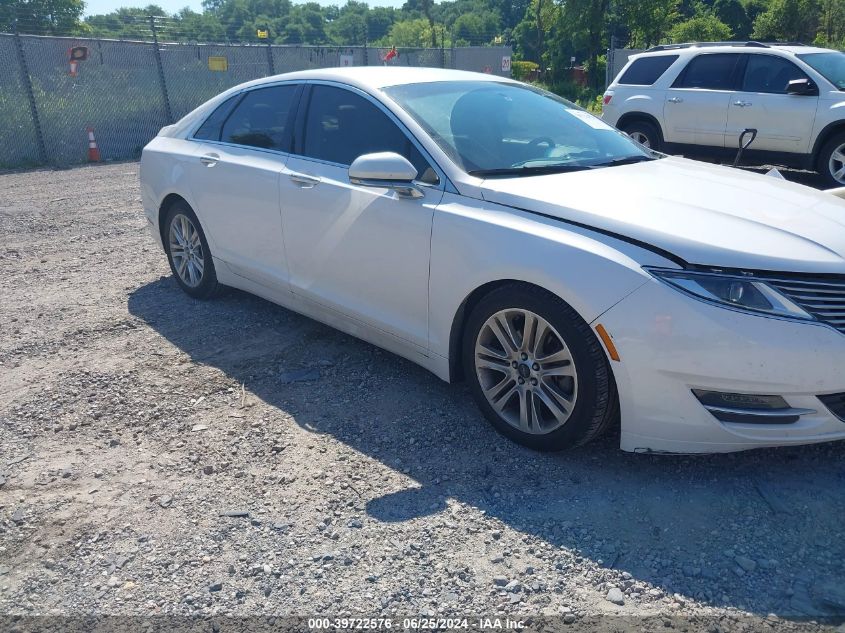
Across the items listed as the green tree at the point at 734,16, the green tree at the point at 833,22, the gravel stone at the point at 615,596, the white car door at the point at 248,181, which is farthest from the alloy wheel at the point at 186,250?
the green tree at the point at 734,16

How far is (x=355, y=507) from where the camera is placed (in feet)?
10.00

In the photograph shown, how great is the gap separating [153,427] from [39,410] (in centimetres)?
71

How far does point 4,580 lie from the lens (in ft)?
8.88

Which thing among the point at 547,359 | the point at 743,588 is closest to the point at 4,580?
the point at 547,359

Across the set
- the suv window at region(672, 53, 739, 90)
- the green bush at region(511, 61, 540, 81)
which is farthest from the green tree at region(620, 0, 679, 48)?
the suv window at region(672, 53, 739, 90)

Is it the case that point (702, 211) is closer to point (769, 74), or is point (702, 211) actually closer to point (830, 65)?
point (769, 74)

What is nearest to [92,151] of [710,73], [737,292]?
[710,73]

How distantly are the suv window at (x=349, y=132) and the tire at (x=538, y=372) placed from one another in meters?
0.81

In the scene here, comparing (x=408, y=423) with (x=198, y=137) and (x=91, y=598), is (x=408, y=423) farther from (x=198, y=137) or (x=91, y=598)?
(x=198, y=137)

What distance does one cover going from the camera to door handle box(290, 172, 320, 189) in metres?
4.23

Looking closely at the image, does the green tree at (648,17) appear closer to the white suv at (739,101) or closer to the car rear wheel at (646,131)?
the white suv at (739,101)

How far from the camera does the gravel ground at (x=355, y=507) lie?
2.53m

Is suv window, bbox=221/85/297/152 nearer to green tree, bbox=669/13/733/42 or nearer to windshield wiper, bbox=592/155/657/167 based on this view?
windshield wiper, bbox=592/155/657/167

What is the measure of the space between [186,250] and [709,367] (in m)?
4.04
